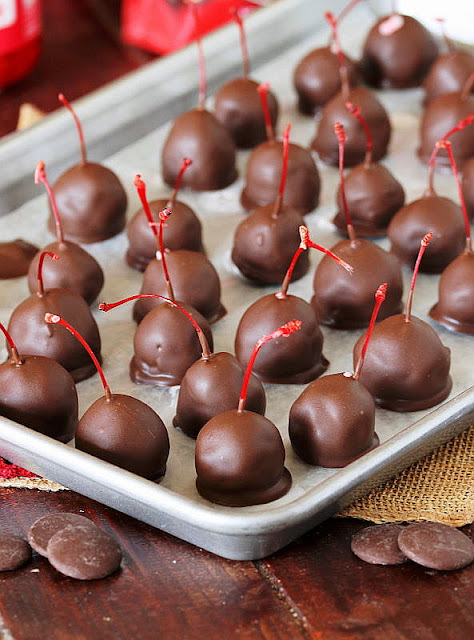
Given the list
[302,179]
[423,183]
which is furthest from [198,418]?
[423,183]

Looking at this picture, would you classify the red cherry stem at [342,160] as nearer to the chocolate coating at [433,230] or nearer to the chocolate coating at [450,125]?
the chocolate coating at [433,230]

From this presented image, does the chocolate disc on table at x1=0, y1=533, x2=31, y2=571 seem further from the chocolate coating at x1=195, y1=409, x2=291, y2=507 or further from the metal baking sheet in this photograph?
the chocolate coating at x1=195, y1=409, x2=291, y2=507

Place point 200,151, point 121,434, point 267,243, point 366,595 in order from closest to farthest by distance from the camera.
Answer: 1. point 366,595
2. point 121,434
3. point 267,243
4. point 200,151

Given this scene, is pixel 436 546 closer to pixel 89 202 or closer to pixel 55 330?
pixel 55 330

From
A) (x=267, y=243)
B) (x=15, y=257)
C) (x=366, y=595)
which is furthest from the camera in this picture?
(x=15, y=257)

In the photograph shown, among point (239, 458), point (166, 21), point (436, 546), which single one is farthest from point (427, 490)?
point (166, 21)

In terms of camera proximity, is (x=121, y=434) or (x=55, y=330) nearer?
(x=121, y=434)

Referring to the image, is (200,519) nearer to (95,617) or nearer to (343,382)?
(95,617)

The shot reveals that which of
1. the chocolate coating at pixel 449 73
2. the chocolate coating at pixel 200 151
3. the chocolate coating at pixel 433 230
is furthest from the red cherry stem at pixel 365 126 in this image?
the chocolate coating at pixel 449 73

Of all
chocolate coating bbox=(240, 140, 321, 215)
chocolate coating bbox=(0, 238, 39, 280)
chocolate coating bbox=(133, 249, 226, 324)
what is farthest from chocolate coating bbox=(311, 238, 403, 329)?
chocolate coating bbox=(0, 238, 39, 280)
